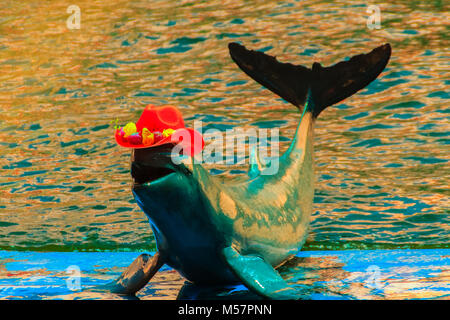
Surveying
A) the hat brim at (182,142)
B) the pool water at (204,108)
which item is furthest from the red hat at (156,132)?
the pool water at (204,108)

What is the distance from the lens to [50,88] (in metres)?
11.2

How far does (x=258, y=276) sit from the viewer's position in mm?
3459

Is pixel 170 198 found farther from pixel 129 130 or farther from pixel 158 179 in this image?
pixel 129 130

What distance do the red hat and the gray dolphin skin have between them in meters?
0.06

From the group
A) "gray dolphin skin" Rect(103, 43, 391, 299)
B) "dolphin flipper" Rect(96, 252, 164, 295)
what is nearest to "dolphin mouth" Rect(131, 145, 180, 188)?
"gray dolphin skin" Rect(103, 43, 391, 299)

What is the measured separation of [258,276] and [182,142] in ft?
2.63

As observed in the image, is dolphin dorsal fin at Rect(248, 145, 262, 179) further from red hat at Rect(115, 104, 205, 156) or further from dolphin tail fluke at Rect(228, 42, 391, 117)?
red hat at Rect(115, 104, 205, 156)

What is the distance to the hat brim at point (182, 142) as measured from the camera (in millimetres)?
3152

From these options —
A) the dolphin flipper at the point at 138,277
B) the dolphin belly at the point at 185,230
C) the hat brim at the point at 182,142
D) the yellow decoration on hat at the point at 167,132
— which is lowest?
the dolphin flipper at the point at 138,277

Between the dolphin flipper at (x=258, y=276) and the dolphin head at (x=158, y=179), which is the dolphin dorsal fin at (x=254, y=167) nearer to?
the dolphin flipper at (x=258, y=276)

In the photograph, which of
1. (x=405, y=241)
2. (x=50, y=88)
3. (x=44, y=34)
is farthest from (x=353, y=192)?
(x=44, y=34)

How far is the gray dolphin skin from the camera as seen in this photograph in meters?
3.26

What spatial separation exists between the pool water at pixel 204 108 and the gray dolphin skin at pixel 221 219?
3.86ft
